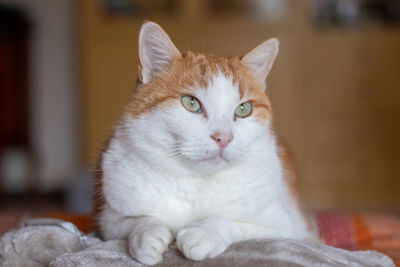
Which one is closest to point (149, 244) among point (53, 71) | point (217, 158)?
point (217, 158)

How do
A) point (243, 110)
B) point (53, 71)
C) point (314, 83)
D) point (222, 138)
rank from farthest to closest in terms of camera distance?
1. point (53, 71)
2. point (314, 83)
3. point (243, 110)
4. point (222, 138)

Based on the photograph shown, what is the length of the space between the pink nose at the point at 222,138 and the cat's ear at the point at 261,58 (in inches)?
10.9

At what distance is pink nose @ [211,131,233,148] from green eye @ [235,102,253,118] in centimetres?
10

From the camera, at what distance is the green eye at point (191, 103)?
1069 mm

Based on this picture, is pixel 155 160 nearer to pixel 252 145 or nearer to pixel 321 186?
pixel 252 145

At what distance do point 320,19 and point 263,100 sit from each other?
3.20m

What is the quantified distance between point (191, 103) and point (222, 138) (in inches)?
4.5

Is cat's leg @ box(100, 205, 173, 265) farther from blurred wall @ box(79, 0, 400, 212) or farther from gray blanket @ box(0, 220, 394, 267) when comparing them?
blurred wall @ box(79, 0, 400, 212)

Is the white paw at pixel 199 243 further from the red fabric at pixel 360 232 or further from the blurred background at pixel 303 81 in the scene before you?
the blurred background at pixel 303 81

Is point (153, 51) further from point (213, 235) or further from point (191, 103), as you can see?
point (213, 235)

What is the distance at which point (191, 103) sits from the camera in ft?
3.54

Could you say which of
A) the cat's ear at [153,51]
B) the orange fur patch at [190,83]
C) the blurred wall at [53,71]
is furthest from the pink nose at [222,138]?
the blurred wall at [53,71]

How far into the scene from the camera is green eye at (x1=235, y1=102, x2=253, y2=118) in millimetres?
1111

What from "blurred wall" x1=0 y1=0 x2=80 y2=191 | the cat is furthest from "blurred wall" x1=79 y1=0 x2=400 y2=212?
the cat
